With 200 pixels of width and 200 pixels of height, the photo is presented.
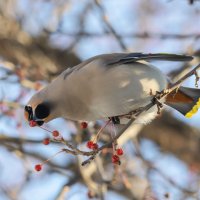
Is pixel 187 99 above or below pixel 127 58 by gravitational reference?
below

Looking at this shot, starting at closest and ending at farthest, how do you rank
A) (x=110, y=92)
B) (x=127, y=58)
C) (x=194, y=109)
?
(x=110, y=92), (x=127, y=58), (x=194, y=109)

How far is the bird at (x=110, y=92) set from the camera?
3154mm

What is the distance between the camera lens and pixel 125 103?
10.3 ft

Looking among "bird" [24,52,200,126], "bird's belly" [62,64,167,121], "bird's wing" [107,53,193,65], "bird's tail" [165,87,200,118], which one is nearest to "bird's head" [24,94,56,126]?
"bird" [24,52,200,126]

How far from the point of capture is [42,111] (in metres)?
3.36

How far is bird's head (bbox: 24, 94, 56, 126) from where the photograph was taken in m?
3.34

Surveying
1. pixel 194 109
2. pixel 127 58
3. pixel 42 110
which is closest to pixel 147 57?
pixel 127 58

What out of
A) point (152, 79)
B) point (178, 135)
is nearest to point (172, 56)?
point (152, 79)

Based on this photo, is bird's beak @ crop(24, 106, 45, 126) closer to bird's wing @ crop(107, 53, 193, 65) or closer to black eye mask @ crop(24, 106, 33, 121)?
black eye mask @ crop(24, 106, 33, 121)

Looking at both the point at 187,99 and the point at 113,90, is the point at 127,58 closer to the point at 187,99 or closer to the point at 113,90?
the point at 113,90

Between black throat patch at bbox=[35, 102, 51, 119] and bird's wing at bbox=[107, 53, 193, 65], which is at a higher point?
bird's wing at bbox=[107, 53, 193, 65]

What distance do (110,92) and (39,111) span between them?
0.51 meters

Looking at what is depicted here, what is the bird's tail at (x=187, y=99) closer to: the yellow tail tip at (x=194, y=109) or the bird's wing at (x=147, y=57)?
the yellow tail tip at (x=194, y=109)

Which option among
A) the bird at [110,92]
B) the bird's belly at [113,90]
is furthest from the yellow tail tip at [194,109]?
the bird's belly at [113,90]
